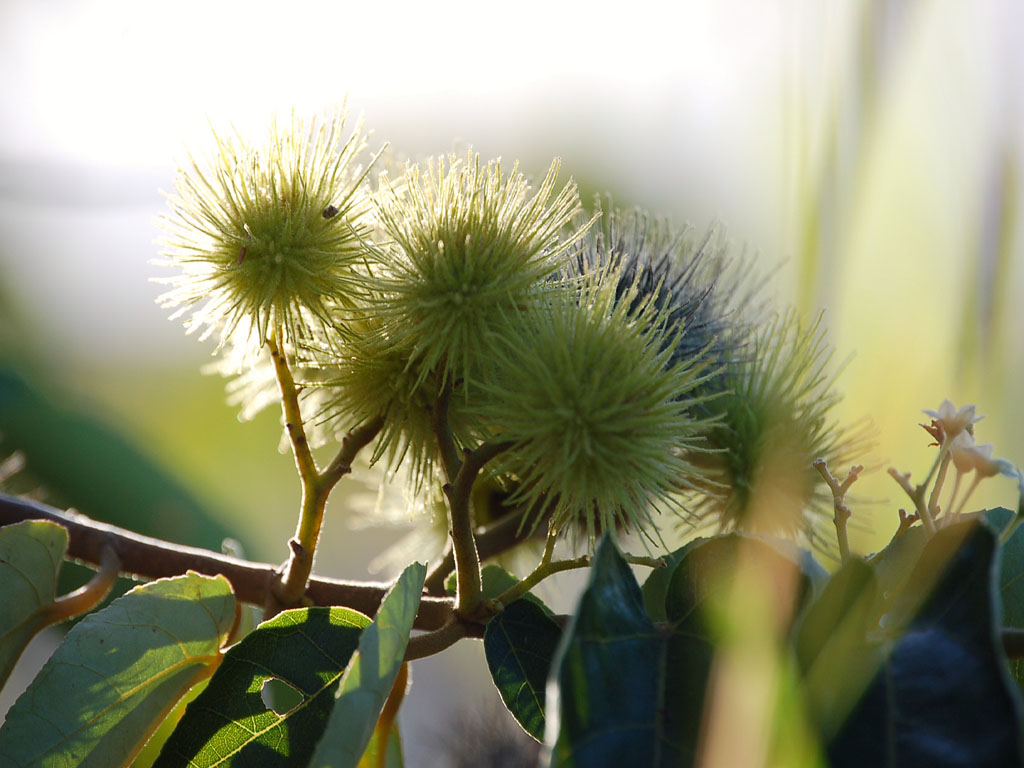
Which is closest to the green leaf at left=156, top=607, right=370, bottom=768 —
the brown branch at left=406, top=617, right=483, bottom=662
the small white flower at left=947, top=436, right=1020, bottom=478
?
the brown branch at left=406, top=617, right=483, bottom=662

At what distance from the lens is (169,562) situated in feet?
2.63

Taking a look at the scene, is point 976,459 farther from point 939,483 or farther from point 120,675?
point 120,675

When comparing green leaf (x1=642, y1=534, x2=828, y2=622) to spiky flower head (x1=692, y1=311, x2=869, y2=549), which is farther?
spiky flower head (x1=692, y1=311, x2=869, y2=549)

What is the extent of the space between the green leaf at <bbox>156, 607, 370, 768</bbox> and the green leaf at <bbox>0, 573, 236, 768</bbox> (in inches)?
2.2

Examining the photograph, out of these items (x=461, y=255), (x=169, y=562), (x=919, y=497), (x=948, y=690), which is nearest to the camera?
(x=948, y=690)

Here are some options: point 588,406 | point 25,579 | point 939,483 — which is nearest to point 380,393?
point 588,406

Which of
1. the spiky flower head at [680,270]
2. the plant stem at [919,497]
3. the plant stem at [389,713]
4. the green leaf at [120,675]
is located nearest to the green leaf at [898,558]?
the plant stem at [919,497]

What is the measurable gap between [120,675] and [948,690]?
1.79 ft

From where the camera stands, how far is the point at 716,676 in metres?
0.49

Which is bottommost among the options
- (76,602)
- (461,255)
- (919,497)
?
(76,602)

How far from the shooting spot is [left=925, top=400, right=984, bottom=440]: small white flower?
1.93 ft

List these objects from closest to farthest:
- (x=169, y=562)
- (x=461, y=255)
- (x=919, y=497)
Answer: (x=919, y=497), (x=461, y=255), (x=169, y=562)

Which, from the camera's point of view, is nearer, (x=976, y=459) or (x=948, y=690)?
(x=948, y=690)

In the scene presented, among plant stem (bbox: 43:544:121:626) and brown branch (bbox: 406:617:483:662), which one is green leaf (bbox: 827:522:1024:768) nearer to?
brown branch (bbox: 406:617:483:662)
